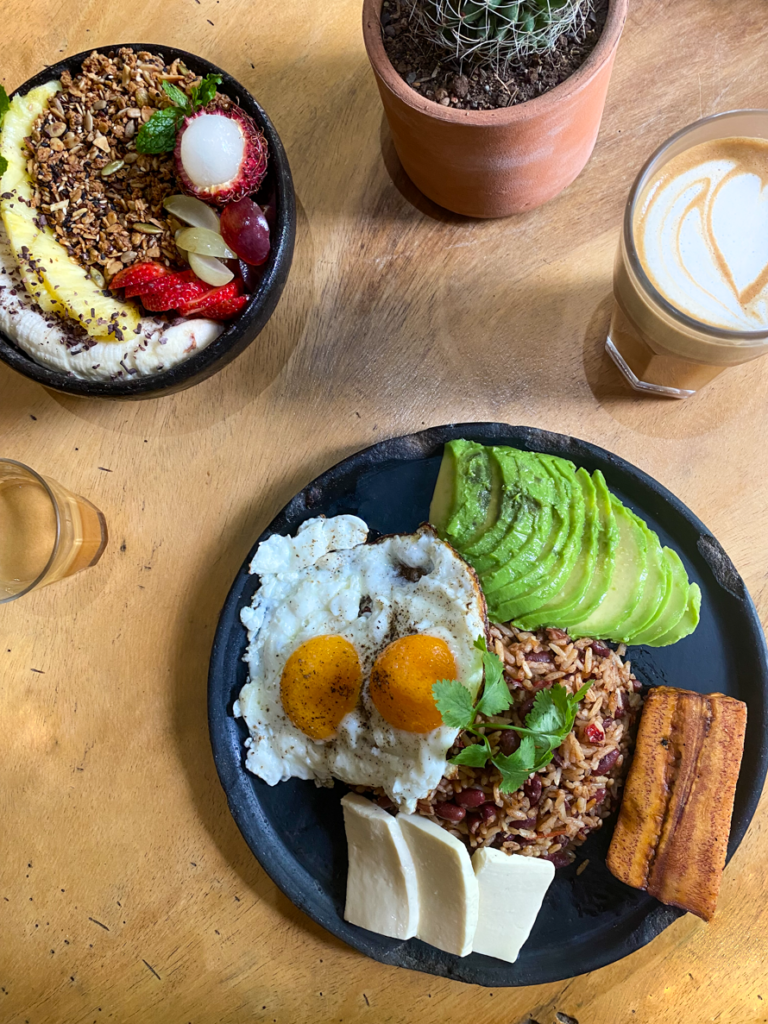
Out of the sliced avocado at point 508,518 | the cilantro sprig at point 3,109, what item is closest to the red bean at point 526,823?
the sliced avocado at point 508,518

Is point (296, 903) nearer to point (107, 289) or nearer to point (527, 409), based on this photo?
point (527, 409)

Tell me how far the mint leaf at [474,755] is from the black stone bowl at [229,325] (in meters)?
1.22

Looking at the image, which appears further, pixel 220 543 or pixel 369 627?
pixel 220 543

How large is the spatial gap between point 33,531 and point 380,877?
4.80 feet

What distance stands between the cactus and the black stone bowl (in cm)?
54

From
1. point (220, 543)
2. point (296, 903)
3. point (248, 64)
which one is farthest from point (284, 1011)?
point (248, 64)

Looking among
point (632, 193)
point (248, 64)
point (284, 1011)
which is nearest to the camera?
point (632, 193)

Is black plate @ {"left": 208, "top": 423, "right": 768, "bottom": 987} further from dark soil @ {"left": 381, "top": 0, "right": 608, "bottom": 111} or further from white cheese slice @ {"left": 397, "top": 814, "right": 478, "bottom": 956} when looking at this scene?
dark soil @ {"left": 381, "top": 0, "right": 608, "bottom": 111}

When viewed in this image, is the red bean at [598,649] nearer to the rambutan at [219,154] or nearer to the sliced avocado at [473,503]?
the sliced avocado at [473,503]

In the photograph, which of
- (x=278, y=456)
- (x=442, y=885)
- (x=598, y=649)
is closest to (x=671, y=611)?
(x=598, y=649)

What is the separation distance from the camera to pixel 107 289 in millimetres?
1998

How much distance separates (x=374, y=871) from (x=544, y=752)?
60cm

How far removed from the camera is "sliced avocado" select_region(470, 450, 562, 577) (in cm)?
190

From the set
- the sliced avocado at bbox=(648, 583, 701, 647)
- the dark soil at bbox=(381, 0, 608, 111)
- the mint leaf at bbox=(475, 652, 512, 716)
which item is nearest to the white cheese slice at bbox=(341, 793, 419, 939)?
the mint leaf at bbox=(475, 652, 512, 716)
